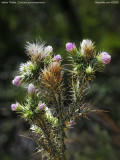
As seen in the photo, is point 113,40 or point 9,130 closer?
point 9,130

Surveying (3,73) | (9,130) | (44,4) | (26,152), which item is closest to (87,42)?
(26,152)

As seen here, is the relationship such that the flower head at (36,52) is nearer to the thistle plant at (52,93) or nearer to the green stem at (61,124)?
the thistle plant at (52,93)

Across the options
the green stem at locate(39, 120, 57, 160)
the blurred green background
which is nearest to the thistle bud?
the green stem at locate(39, 120, 57, 160)

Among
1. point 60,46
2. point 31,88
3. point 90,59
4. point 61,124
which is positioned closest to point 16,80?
point 31,88

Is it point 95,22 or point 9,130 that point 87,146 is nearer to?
point 9,130

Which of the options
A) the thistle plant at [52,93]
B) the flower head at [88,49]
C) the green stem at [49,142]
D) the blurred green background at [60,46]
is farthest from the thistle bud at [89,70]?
the blurred green background at [60,46]
